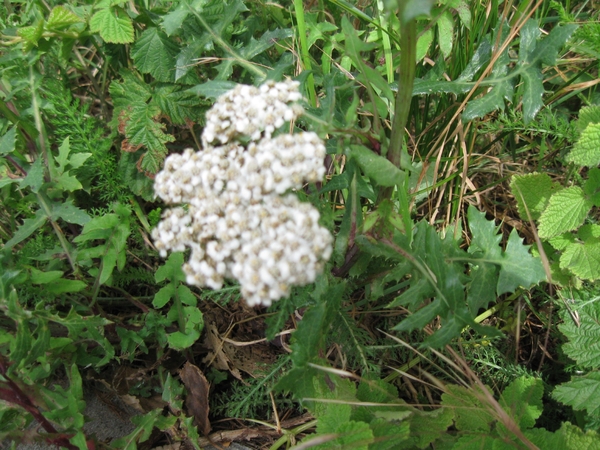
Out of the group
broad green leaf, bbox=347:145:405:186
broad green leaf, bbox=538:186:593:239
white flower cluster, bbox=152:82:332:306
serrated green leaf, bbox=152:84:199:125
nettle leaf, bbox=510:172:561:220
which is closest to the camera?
white flower cluster, bbox=152:82:332:306

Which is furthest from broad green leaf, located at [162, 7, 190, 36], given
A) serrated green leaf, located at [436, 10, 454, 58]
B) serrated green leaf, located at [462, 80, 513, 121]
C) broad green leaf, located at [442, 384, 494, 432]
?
broad green leaf, located at [442, 384, 494, 432]

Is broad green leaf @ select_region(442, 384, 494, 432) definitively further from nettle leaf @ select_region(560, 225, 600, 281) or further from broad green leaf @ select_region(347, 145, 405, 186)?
broad green leaf @ select_region(347, 145, 405, 186)

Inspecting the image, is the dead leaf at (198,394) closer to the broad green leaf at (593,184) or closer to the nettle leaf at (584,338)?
the nettle leaf at (584,338)

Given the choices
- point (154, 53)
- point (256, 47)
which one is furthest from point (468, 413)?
point (154, 53)

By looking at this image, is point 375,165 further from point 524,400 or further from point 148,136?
point 148,136

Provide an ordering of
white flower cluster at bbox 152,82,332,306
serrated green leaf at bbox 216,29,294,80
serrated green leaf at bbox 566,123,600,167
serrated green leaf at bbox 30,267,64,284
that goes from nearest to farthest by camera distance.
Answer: white flower cluster at bbox 152,82,332,306 < serrated green leaf at bbox 30,267,64,284 < serrated green leaf at bbox 566,123,600,167 < serrated green leaf at bbox 216,29,294,80

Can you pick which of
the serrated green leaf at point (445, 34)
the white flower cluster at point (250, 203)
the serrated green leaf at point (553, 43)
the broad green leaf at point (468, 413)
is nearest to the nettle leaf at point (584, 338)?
the broad green leaf at point (468, 413)

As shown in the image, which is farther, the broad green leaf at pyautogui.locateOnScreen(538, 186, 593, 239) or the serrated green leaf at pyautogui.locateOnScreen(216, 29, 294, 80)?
the serrated green leaf at pyautogui.locateOnScreen(216, 29, 294, 80)
